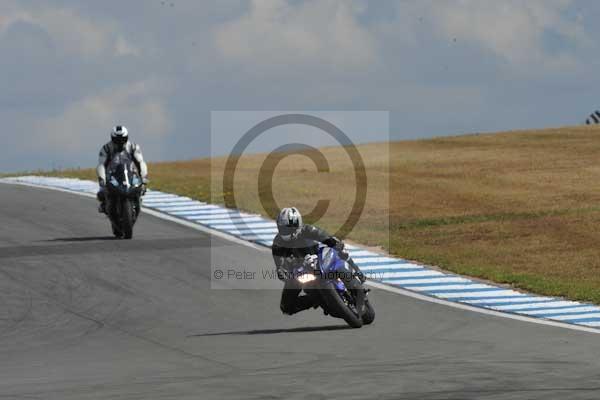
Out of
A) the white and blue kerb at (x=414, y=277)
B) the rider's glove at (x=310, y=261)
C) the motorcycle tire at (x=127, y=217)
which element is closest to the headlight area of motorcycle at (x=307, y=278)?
the rider's glove at (x=310, y=261)

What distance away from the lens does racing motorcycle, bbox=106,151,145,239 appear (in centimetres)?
2538

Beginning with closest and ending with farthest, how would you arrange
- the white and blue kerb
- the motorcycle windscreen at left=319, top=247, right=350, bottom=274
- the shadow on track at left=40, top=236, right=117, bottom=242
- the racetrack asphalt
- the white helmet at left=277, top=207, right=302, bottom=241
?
the racetrack asphalt → the motorcycle windscreen at left=319, top=247, right=350, bottom=274 → the white helmet at left=277, top=207, right=302, bottom=241 → the white and blue kerb → the shadow on track at left=40, top=236, right=117, bottom=242

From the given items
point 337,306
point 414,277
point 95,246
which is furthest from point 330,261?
point 95,246

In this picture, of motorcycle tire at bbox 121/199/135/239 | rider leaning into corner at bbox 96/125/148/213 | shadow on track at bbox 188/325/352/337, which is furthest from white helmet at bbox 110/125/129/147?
shadow on track at bbox 188/325/352/337

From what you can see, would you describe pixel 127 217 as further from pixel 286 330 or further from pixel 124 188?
pixel 286 330

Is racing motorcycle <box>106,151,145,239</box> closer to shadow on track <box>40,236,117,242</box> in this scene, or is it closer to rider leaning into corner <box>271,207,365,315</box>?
shadow on track <box>40,236,117,242</box>

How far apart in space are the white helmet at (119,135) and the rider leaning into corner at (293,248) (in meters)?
9.18

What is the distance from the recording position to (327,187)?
38.5m

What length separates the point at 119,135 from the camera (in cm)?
2555

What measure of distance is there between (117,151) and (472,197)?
13.6m

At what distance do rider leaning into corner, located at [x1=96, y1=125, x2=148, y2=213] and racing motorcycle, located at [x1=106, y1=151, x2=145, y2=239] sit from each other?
0.09 meters

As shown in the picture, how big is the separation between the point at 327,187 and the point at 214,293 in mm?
17835

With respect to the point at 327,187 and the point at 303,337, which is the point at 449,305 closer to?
the point at 303,337

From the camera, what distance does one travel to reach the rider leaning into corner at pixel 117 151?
25.6 metres
